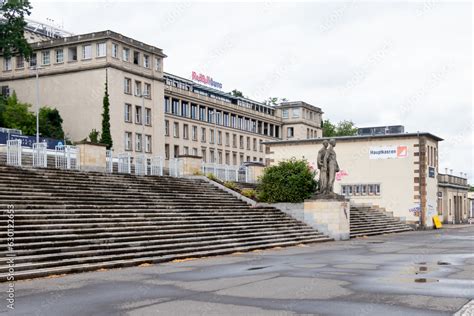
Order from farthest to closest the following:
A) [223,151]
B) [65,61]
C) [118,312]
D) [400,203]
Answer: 1. [223,151]
2. [65,61]
3. [400,203]
4. [118,312]

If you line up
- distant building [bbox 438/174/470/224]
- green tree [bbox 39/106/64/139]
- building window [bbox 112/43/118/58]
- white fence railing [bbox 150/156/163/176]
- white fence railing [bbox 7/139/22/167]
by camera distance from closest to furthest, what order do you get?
white fence railing [bbox 7/139/22/167]
white fence railing [bbox 150/156/163/176]
distant building [bbox 438/174/470/224]
green tree [bbox 39/106/64/139]
building window [bbox 112/43/118/58]

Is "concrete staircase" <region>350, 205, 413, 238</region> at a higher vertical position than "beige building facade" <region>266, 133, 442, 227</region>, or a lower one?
lower

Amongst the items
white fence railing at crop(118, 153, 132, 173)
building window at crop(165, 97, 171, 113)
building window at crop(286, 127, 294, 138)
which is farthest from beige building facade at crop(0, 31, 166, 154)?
building window at crop(286, 127, 294, 138)

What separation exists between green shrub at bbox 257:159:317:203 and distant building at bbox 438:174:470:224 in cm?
2069

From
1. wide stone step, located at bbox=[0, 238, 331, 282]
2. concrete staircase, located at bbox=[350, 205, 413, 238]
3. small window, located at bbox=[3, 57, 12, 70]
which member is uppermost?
small window, located at bbox=[3, 57, 12, 70]

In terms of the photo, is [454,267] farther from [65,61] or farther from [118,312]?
[65,61]

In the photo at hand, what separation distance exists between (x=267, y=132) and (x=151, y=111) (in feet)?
Result: 138

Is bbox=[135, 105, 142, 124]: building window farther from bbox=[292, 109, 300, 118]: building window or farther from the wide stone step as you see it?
the wide stone step

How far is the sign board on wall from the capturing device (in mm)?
43906

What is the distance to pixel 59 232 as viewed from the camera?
17.6m

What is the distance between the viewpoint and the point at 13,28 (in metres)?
64.9

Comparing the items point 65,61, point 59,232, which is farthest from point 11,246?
point 65,61

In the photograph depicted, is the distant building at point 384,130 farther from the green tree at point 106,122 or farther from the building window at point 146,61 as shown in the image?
the building window at point 146,61

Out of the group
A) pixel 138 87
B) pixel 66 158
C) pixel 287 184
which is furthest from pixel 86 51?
pixel 287 184
